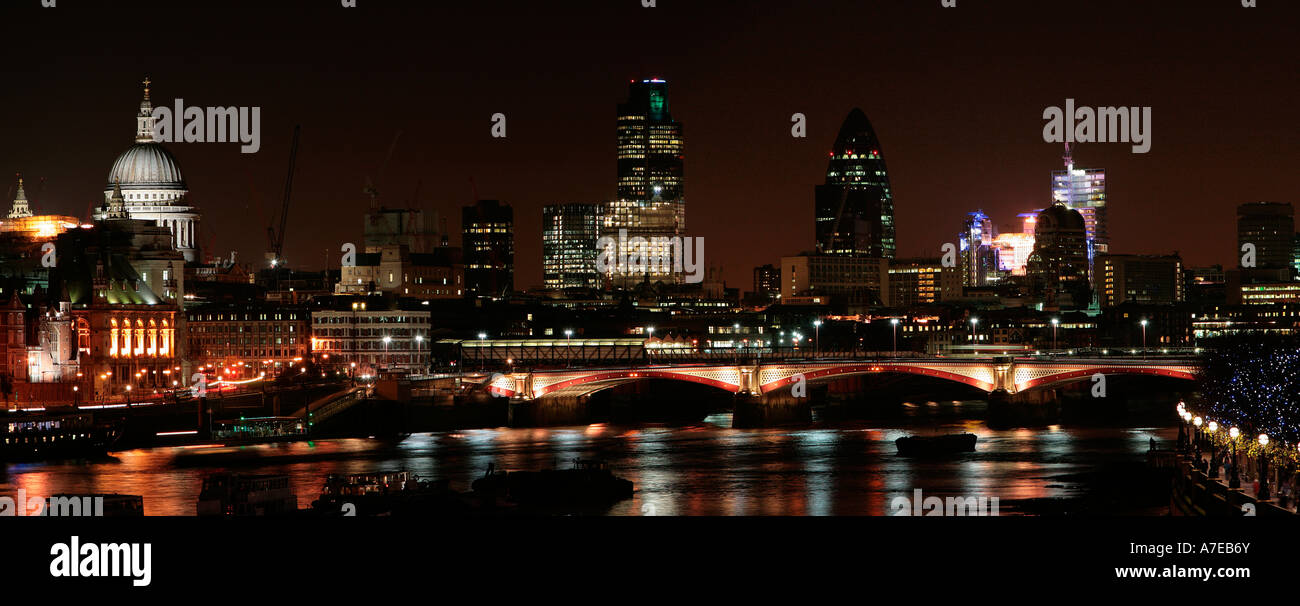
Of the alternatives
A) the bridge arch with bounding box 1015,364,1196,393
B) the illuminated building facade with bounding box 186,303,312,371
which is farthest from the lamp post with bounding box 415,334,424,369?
the bridge arch with bounding box 1015,364,1196,393

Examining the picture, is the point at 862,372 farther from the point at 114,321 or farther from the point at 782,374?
the point at 114,321

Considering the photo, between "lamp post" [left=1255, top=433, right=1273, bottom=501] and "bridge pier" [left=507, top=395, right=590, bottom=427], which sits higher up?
"lamp post" [left=1255, top=433, right=1273, bottom=501]

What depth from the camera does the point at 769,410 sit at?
98.6 m

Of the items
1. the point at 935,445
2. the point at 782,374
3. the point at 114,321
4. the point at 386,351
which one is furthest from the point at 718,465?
the point at 386,351

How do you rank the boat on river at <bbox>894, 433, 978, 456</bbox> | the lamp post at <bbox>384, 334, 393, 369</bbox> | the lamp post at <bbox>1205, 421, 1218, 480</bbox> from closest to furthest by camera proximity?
the lamp post at <bbox>1205, 421, 1218, 480</bbox> → the boat on river at <bbox>894, 433, 978, 456</bbox> → the lamp post at <bbox>384, 334, 393, 369</bbox>

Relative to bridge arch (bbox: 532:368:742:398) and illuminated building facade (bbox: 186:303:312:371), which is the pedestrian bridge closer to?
bridge arch (bbox: 532:368:742:398)

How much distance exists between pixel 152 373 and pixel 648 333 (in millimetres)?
73001

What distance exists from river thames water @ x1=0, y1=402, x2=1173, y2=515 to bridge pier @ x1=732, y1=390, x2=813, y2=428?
3254mm

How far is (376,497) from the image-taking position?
2072 inches

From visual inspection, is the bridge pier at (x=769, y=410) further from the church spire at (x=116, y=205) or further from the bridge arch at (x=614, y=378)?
the church spire at (x=116, y=205)

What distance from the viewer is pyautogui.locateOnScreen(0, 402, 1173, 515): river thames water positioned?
57.6 metres

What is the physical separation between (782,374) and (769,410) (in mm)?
2254

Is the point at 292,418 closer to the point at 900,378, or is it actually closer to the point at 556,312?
the point at 900,378
